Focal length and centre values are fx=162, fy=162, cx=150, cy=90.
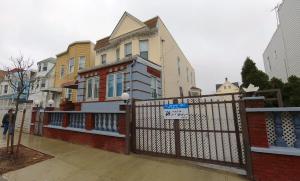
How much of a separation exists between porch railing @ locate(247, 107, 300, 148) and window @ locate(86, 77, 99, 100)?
32.6 feet

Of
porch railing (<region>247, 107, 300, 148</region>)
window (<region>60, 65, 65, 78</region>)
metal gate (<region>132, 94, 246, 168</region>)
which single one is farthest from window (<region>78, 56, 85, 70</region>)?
porch railing (<region>247, 107, 300, 148</region>)

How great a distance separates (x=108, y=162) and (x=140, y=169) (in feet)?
4.60

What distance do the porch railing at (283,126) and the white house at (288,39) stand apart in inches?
479

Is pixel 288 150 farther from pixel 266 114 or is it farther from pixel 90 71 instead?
pixel 90 71

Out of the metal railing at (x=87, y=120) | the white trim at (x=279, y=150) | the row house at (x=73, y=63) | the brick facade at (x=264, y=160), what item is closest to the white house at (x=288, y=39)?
the brick facade at (x=264, y=160)

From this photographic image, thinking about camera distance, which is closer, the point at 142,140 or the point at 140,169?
the point at 140,169

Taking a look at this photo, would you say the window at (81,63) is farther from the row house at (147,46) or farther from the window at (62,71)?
the row house at (147,46)

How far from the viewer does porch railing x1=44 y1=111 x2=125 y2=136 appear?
7066 millimetres

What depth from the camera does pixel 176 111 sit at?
5.91 m

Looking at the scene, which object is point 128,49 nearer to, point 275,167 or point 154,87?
point 154,87

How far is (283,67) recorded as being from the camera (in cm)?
1620

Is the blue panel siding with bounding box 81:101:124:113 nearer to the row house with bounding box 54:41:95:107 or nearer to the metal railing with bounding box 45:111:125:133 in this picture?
the metal railing with bounding box 45:111:125:133

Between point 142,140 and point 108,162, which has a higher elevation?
point 142,140

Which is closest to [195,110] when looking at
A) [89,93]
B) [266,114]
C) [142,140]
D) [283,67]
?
[266,114]
